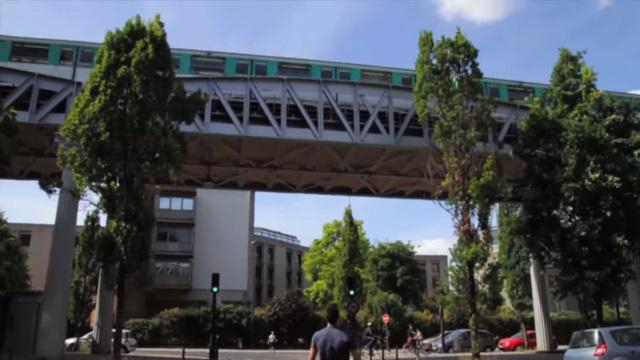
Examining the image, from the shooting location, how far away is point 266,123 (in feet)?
87.3

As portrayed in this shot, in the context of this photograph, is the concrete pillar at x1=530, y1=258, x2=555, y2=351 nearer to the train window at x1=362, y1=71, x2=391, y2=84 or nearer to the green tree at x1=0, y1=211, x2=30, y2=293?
the train window at x1=362, y1=71, x2=391, y2=84

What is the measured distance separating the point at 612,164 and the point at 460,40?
294 inches

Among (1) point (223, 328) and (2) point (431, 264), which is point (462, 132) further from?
(2) point (431, 264)

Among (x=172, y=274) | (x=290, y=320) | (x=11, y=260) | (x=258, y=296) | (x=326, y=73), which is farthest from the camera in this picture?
(x=258, y=296)

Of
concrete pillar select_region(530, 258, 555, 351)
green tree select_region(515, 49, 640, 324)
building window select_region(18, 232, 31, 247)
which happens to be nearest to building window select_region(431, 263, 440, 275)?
building window select_region(18, 232, 31, 247)

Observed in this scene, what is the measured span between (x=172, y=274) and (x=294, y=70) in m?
34.7

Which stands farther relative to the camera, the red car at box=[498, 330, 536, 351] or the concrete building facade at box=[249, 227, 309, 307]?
the concrete building facade at box=[249, 227, 309, 307]

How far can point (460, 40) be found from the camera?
22.5m

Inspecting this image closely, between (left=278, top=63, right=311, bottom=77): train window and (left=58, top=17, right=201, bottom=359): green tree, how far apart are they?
10.9 metres

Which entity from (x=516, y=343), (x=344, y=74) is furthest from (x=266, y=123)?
(x=516, y=343)

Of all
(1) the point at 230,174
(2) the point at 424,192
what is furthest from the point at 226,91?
(2) the point at 424,192

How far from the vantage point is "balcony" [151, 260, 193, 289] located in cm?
5728

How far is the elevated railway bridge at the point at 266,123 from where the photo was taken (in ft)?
80.2

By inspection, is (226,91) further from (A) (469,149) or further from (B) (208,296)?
(B) (208,296)
